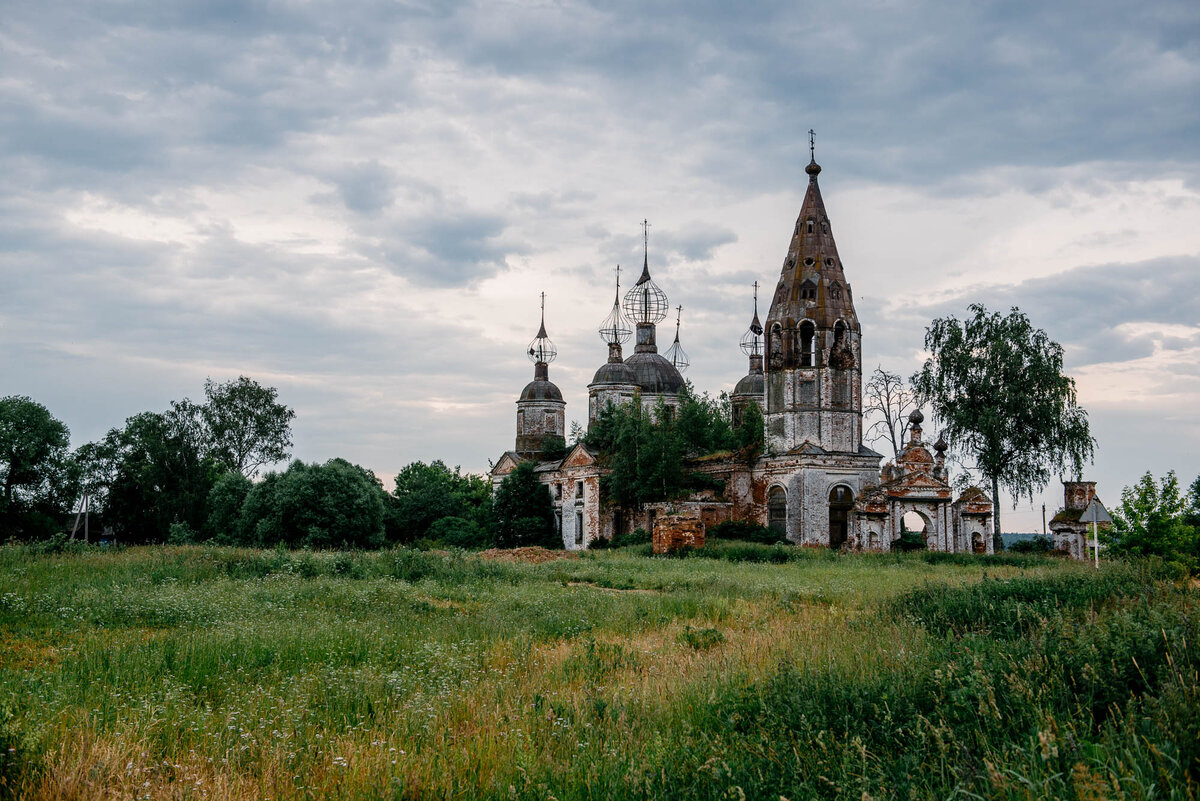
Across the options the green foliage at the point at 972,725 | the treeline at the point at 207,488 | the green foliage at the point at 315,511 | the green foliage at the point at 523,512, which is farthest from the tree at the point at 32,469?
the green foliage at the point at 972,725

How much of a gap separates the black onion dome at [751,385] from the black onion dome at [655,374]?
11.4 ft

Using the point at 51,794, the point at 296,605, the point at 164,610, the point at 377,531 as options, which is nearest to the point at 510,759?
the point at 51,794

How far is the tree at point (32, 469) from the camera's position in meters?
45.7

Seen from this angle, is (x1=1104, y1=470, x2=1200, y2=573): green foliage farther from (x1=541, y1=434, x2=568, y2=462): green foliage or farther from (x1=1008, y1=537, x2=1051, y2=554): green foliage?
(x1=541, y1=434, x2=568, y2=462): green foliage

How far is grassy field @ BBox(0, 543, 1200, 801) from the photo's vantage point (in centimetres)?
518

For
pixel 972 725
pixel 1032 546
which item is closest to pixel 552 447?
pixel 1032 546

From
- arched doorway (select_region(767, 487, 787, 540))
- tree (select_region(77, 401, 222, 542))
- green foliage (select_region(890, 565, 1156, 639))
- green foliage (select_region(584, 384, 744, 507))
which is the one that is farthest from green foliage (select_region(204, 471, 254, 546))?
green foliage (select_region(890, 565, 1156, 639))

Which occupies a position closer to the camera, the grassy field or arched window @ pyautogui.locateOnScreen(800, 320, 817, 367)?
the grassy field

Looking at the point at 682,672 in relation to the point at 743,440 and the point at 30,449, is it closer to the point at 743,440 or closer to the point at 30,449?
the point at 743,440

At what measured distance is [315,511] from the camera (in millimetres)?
38688

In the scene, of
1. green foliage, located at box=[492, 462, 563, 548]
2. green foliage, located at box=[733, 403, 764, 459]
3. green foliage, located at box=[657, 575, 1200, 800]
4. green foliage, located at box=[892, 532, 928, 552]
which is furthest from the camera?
green foliage, located at box=[492, 462, 563, 548]

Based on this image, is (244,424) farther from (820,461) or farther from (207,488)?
(820,461)

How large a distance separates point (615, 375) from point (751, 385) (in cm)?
801

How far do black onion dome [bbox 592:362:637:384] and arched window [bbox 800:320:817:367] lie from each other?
654 inches
